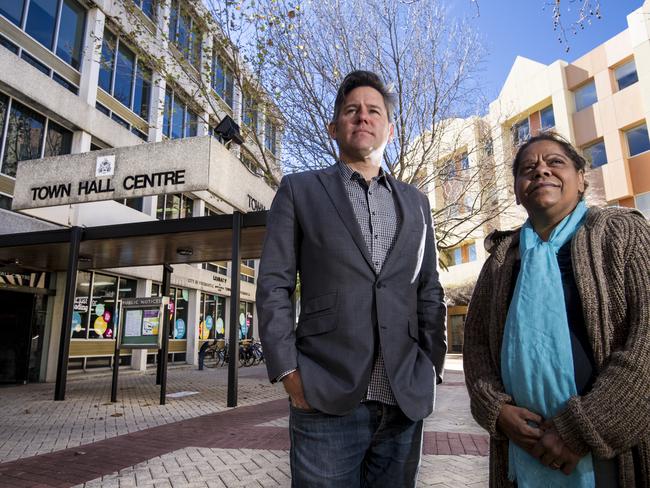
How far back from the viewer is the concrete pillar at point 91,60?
589 inches

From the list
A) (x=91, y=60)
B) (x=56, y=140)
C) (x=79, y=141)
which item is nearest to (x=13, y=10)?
(x=91, y=60)

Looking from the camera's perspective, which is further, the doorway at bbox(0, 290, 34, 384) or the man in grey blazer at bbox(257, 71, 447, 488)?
the doorway at bbox(0, 290, 34, 384)

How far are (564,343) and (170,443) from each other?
5.00 m

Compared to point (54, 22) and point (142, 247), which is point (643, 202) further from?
point (54, 22)

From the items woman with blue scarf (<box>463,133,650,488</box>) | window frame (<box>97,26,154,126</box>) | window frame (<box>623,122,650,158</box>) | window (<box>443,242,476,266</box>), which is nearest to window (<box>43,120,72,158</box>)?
window frame (<box>97,26,154,126</box>)

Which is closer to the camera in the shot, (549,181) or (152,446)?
(549,181)

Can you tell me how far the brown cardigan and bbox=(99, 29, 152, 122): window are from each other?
16432 mm

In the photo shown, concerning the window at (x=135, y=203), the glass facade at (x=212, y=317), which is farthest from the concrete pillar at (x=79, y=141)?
the glass facade at (x=212, y=317)

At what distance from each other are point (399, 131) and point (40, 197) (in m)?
9.05

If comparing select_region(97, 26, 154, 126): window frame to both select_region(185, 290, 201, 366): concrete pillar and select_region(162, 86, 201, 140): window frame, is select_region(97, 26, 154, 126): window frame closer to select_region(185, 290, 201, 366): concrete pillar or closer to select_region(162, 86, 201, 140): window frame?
select_region(162, 86, 201, 140): window frame

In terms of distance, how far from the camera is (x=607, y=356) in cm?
162

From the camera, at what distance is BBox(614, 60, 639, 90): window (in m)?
21.0

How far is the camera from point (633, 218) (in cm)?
178

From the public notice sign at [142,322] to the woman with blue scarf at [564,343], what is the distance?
8225mm
